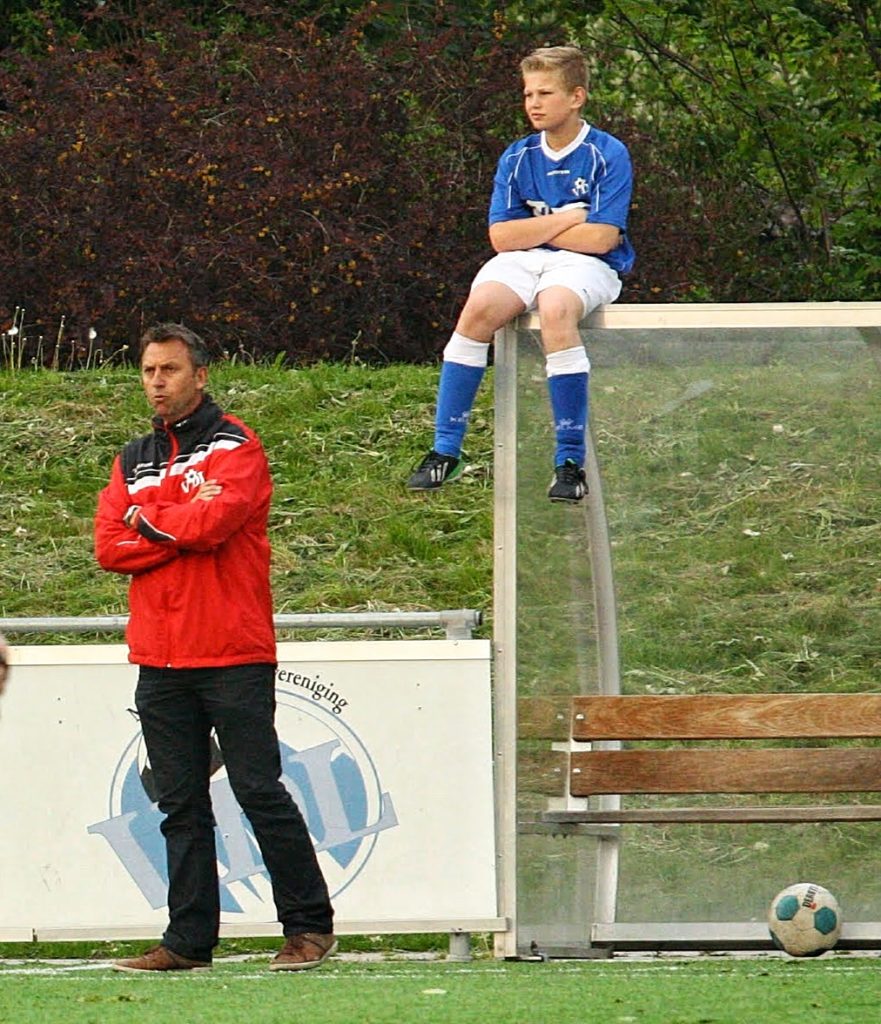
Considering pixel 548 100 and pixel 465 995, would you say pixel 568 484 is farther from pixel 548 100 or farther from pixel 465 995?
pixel 465 995

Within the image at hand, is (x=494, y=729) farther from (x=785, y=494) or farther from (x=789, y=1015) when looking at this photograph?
(x=789, y=1015)

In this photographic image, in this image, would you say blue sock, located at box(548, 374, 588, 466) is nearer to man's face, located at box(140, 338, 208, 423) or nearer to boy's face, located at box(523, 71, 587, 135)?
boy's face, located at box(523, 71, 587, 135)

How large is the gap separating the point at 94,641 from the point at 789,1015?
5.69 m

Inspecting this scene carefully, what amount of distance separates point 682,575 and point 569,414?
1.40 meters

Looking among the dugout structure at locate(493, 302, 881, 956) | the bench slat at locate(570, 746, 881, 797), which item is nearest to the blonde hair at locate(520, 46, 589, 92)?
the dugout structure at locate(493, 302, 881, 956)

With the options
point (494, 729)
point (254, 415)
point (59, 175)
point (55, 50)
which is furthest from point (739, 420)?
point (55, 50)

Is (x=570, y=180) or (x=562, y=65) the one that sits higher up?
(x=562, y=65)

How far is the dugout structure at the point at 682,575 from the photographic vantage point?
7945 mm

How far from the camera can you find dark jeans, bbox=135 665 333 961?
→ 22.6 feet

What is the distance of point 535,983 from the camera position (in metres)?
6.77

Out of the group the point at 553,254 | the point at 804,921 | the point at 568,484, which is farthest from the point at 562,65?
the point at 804,921

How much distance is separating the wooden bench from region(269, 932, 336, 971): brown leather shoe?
1.38m

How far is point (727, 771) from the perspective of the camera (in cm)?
823

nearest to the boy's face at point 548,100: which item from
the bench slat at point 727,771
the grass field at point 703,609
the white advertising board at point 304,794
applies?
the grass field at point 703,609
